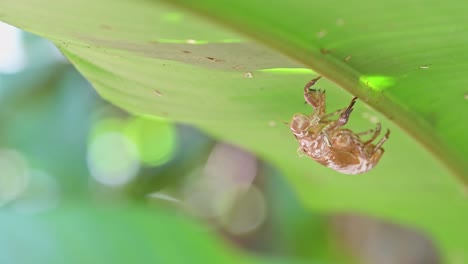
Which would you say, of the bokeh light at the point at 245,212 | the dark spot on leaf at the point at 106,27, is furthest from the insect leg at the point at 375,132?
the bokeh light at the point at 245,212

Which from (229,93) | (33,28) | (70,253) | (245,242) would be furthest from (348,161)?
(245,242)

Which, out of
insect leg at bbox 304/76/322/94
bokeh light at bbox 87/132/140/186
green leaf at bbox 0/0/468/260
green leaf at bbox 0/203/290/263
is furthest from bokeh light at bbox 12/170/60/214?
insect leg at bbox 304/76/322/94

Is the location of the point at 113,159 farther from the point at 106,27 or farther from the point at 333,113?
the point at 106,27

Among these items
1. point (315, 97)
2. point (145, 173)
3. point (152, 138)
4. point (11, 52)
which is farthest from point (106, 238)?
point (11, 52)

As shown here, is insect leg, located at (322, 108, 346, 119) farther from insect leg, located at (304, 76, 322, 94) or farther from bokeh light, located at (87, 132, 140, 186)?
bokeh light, located at (87, 132, 140, 186)

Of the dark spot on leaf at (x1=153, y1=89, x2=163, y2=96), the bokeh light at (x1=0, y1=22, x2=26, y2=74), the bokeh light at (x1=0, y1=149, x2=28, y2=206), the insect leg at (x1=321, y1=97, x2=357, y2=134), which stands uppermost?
the insect leg at (x1=321, y1=97, x2=357, y2=134)

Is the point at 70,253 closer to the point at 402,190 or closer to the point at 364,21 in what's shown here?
the point at 402,190
